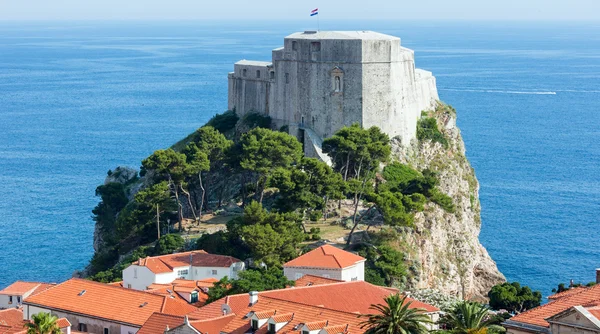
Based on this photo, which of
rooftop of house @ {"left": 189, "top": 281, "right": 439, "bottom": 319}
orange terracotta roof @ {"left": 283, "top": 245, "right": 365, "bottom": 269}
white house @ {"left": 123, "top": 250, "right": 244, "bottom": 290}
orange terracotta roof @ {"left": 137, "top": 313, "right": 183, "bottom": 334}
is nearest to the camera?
orange terracotta roof @ {"left": 137, "top": 313, "right": 183, "bottom": 334}

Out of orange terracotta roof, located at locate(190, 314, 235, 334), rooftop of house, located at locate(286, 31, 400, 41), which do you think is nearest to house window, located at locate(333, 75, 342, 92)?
rooftop of house, located at locate(286, 31, 400, 41)

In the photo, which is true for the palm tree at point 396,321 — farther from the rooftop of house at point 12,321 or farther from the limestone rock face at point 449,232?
the limestone rock face at point 449,232

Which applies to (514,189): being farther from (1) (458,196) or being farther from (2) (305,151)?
(2) (305,151)

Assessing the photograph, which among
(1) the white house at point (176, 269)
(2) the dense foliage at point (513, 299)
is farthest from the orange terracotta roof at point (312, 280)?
(2) the dense foliage at point (513, 299)

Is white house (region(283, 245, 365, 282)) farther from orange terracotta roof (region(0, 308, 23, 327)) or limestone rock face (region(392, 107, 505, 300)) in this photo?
orange terracotta roof (region(0, 308, 23, 327))

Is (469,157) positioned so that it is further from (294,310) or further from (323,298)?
(294,310)

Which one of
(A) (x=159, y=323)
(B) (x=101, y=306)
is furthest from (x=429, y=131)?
(A) (x=159, y=323)

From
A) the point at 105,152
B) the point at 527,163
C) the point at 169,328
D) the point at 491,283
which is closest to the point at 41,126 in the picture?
the point at 105,152

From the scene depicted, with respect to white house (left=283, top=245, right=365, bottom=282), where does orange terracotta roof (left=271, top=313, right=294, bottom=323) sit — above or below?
above
